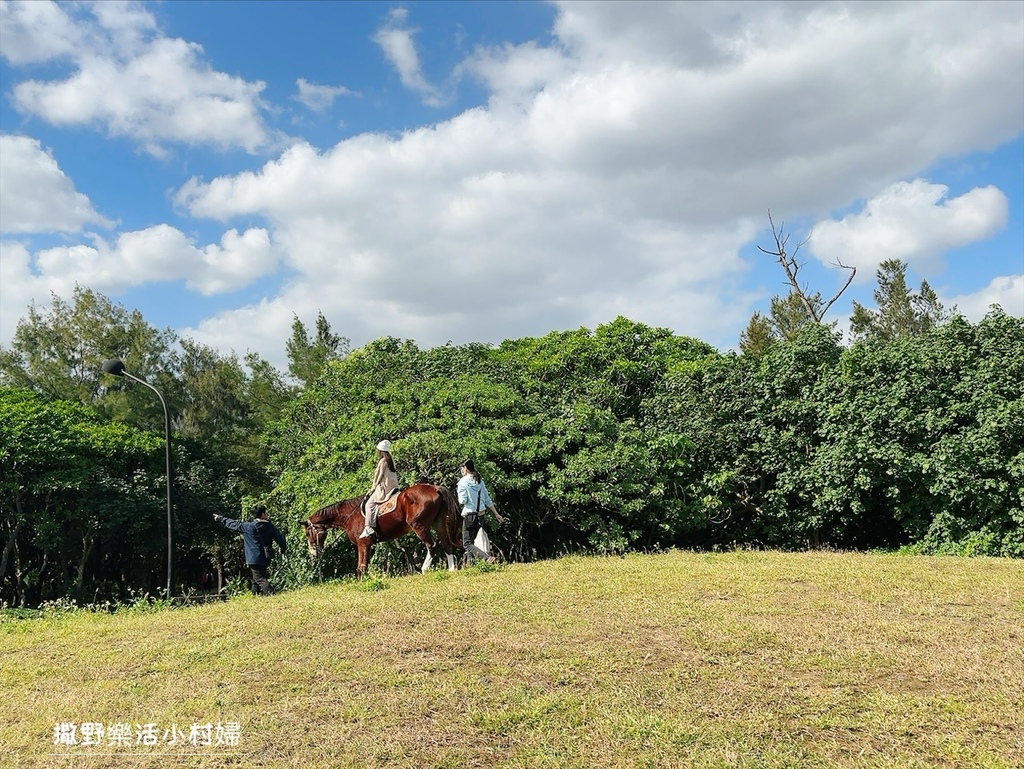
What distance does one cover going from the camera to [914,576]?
1082 cm


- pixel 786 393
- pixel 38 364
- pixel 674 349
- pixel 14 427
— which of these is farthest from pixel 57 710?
pixel 38 364

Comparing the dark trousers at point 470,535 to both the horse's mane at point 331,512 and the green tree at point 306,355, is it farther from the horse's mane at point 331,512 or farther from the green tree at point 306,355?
the green tree at point 306,355

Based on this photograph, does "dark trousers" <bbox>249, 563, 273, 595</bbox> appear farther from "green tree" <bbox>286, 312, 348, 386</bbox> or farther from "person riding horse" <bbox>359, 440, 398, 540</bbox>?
"green tree" <bbox>286, 312, 348, 386</bbox>

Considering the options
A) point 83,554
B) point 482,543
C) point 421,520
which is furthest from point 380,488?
point 83,554

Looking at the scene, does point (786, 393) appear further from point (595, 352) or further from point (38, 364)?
point (38, 364)

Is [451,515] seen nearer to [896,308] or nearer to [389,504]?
[389,504]

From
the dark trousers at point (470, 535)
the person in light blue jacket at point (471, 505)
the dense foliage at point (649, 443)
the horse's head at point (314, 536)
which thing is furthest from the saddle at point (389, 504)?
the dense foliage at point (649, 443)

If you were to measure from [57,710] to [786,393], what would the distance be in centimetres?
1707

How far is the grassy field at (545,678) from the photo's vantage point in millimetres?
5152

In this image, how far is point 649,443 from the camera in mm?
17750

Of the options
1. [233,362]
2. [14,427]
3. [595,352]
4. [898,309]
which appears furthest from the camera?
[233,362]

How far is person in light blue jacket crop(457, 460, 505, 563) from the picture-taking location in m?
12.7

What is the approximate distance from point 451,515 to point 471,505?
15.8 inches

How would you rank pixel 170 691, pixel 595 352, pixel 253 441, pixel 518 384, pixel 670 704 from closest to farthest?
pixel 670 704 < pixel 170 691 < pixel 518 384 < pixel 595 352 < pixel 253 441
